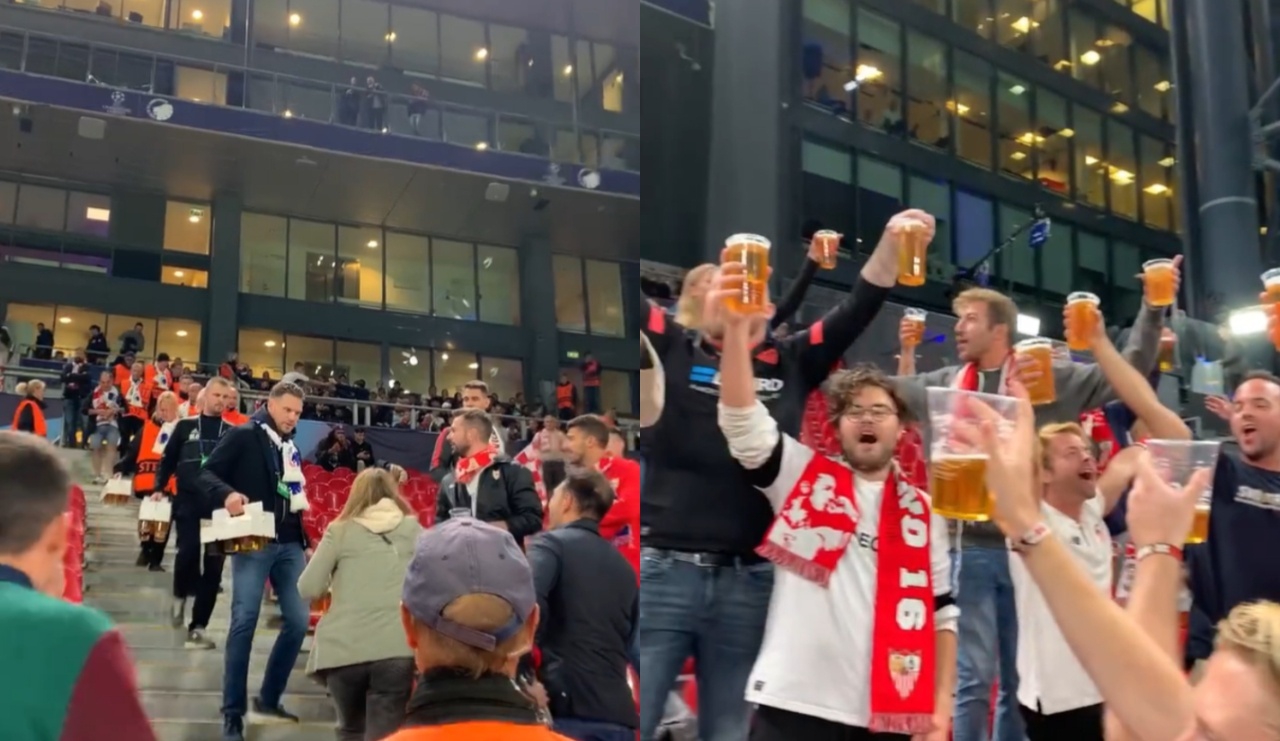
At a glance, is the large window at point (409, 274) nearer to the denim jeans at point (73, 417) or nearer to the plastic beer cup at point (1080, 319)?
the denim jeans at point (73, 417)

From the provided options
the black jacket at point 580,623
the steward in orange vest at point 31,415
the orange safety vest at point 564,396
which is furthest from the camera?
the steward in orange vest at point 31,415

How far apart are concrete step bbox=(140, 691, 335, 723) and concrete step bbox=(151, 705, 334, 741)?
0.07m

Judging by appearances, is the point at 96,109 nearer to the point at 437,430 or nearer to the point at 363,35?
the point at 363,35

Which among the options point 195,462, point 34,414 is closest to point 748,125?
point 195,462

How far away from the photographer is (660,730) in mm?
1517

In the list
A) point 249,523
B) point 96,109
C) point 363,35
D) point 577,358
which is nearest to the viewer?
point 249,523

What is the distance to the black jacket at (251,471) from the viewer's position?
3016 millimetres

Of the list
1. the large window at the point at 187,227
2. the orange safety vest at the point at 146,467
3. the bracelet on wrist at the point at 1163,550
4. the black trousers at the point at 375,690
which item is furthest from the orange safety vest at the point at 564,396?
the large window at the point at 187,227

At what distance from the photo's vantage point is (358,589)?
2.65 metres

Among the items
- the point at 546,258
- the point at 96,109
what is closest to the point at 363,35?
the point at 96,109

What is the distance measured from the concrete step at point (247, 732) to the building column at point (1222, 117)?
2.82 m

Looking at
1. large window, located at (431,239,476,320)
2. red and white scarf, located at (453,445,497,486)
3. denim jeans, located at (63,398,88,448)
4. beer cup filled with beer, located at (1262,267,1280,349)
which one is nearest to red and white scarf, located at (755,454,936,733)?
beer cup filled with beer, located at (1262,267,1280,349)

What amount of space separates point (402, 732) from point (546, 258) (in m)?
6.15

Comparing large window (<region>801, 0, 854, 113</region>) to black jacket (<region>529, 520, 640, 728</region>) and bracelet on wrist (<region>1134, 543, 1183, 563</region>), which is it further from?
black jacket (<region>529, 520, 640, 728</region>)
